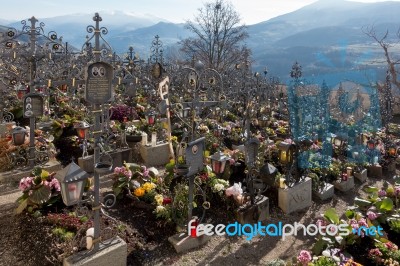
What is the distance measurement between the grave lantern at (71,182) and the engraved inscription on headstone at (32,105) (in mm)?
3882

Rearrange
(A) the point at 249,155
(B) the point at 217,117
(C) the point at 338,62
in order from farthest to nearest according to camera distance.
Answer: (C) the point at 338,62
(B) the point at 217,117
(A) the point at 249,155

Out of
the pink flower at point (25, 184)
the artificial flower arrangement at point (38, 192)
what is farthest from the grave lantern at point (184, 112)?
the pink flower at point (25, 184)

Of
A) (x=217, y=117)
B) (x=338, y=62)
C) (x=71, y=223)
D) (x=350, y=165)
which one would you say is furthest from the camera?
(x=338, y=62)

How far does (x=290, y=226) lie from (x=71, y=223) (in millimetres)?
4202

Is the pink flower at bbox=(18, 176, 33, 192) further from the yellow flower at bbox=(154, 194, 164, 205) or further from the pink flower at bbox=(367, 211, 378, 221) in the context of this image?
the pink flower at bbox=(367, 211, 378, 221)

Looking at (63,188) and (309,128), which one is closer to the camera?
(63,188)

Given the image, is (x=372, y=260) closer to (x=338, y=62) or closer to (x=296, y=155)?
(x=296, y=155)

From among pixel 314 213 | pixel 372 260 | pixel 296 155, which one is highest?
pixel 296 155

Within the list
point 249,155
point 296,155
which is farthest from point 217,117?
point 249,155

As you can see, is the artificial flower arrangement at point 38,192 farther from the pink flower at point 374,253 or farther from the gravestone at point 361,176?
the gravestone at point 361,176

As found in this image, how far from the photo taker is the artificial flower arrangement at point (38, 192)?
584 centimetres

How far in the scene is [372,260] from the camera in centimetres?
499

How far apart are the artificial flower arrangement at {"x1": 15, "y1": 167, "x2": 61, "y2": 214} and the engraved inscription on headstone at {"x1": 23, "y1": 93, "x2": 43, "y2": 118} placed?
7.24 feet

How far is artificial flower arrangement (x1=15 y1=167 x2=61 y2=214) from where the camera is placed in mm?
5844
